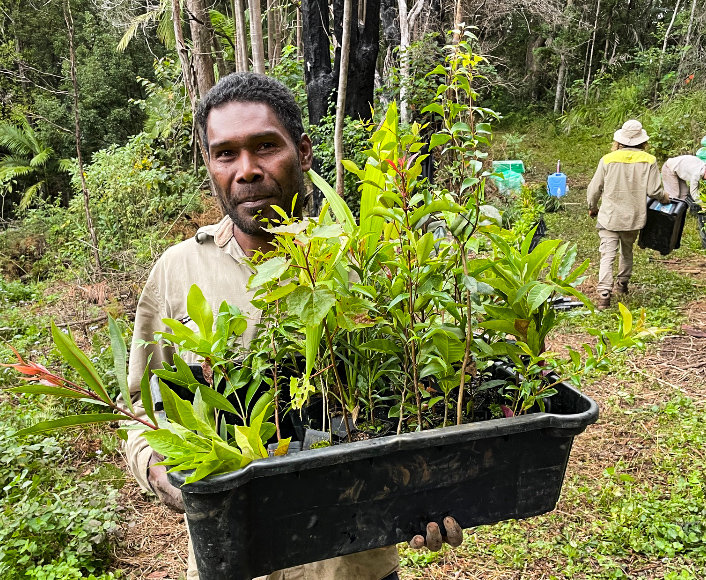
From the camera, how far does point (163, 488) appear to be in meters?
1.29

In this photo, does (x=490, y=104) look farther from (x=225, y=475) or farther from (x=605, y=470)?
(x=225, y=475)

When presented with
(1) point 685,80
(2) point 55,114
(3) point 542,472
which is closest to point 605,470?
(3) point 542,472

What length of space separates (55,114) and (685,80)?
15.5m

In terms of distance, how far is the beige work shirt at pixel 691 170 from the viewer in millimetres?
6973

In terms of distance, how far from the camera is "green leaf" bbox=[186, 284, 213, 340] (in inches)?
39.8

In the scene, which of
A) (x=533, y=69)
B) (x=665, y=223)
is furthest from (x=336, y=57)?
(x=533, y=69)

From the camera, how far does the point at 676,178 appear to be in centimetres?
746

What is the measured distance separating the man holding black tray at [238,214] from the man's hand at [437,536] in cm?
59

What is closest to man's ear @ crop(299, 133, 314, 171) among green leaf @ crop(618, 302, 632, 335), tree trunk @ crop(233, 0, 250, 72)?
green leaf @ crop(618, 302, 632, 335)

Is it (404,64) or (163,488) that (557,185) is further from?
(163,488)

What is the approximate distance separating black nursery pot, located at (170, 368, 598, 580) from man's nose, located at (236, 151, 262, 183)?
84cm

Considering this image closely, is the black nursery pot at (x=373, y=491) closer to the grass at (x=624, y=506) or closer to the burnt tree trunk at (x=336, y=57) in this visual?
the grass at (x=624, y=506)

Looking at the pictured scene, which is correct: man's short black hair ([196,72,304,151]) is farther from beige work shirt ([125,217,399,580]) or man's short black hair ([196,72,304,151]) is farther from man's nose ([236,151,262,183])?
beige work shirt ([125,217,399,580])

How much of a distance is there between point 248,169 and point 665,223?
19.0 ft
